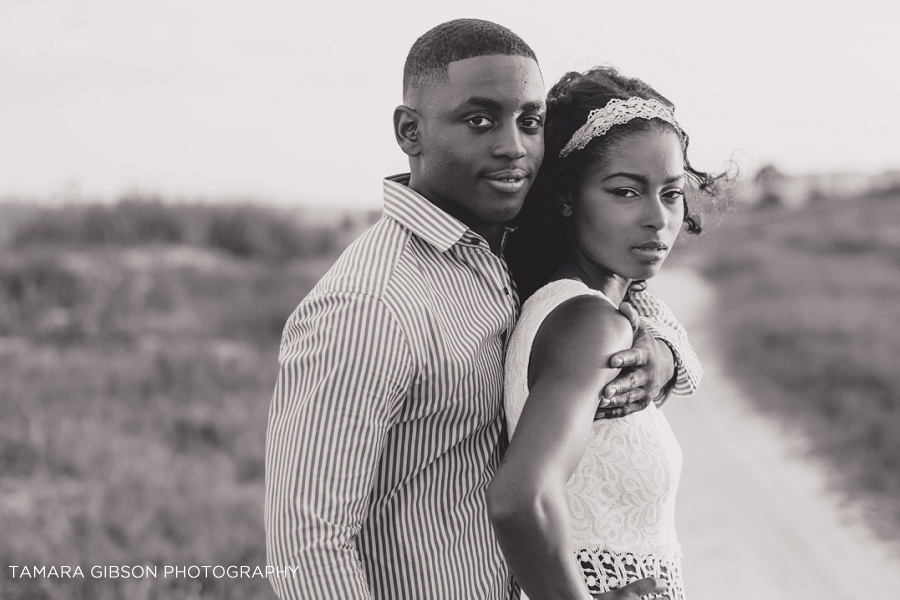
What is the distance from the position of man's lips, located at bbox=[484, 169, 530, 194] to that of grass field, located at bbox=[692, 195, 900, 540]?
55.9 inches

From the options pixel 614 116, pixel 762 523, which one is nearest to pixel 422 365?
pixel 614 116

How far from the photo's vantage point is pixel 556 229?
6.77 ft

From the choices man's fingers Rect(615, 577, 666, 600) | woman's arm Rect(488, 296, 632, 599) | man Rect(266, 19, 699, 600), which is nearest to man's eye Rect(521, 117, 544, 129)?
man Rect(266, 19, 699, 600)

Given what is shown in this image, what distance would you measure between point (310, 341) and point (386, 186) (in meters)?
0.46

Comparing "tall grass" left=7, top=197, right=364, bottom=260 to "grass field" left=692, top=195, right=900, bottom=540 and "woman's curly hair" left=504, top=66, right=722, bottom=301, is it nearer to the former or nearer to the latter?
"grass field" left=692, top=195, right=900, bottom=540

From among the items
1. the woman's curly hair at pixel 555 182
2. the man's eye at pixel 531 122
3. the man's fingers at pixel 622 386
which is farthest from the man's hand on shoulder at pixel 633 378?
the man's eye at pixel 531 122

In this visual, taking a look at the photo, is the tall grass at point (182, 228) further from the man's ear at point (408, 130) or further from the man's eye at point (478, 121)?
the man's eye at point (478, 121)

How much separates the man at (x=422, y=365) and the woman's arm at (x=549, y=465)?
0.04 meters

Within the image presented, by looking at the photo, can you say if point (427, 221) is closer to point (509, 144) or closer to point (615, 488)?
point (509, 144)

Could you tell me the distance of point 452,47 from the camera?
176cm

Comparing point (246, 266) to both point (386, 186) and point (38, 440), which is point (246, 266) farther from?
point (386, 186)

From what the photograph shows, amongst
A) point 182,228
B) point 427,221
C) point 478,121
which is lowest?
point 182,228

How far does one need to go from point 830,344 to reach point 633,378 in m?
7.56

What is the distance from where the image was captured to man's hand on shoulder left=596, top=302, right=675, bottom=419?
1667 mm
